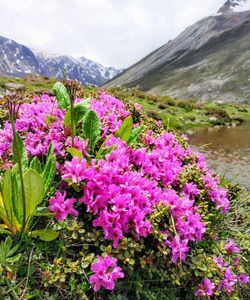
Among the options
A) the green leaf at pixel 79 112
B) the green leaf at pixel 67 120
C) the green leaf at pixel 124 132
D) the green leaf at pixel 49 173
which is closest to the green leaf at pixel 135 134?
the green leaf at pixel 124 132

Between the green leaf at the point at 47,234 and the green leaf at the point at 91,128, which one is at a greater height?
the green leaf at the point at 91,128

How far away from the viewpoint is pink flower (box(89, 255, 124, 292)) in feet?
10.8

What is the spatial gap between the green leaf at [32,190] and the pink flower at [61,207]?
224 millimetres

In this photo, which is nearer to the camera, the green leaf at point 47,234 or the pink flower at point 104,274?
the pink flower at point 104,274

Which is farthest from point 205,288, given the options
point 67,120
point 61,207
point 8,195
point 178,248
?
point 67,120

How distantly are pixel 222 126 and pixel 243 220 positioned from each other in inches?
968

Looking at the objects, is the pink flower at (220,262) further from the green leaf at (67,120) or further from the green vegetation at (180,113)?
the green vegetation at (180,113)

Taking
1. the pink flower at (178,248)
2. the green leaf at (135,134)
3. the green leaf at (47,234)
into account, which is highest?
the green leaf at (135,134)

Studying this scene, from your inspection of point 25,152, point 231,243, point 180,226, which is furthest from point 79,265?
point 231,243

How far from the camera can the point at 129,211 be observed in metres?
3.68

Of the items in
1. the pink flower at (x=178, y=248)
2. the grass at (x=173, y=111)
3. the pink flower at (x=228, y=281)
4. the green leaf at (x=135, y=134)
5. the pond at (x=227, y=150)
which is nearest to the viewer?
the pink flower at (x=178, y=248)

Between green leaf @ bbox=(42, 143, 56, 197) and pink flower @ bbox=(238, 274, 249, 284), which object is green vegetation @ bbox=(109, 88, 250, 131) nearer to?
pink flower @ bbox=(238, 274, 249, 284)

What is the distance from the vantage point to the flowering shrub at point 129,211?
3600mm

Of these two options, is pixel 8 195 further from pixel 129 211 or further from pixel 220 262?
pixel 220 262
